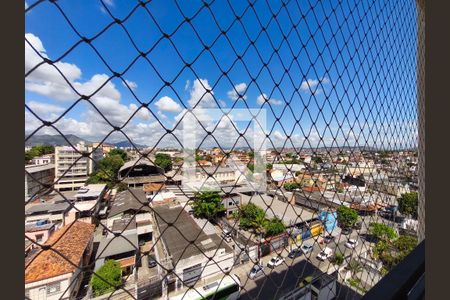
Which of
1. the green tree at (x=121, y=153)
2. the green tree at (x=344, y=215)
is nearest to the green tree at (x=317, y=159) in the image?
the green tree at (x=344, y=215)

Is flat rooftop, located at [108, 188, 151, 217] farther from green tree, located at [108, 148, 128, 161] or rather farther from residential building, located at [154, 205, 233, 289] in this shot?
residential building, located at [154, 205, 233, 289]

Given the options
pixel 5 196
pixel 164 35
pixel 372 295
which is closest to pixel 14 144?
pixel 5 196

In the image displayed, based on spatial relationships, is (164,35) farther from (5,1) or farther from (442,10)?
(442,10)

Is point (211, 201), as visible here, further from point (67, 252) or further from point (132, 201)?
point (67, 252)

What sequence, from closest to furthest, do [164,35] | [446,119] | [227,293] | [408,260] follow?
1. [164,35]
2. [408,260]
3. [446,119]
4. [227,293]

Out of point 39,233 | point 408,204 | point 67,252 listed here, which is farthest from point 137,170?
point 408,204

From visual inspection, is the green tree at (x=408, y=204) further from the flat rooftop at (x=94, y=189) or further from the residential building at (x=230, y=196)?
the flat rooftop at (x=94, y=189)
